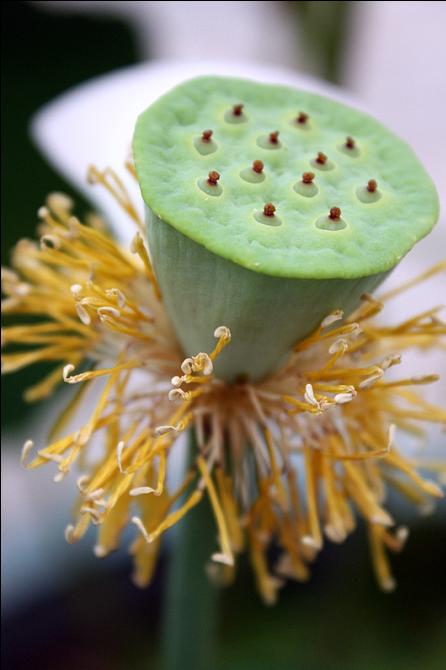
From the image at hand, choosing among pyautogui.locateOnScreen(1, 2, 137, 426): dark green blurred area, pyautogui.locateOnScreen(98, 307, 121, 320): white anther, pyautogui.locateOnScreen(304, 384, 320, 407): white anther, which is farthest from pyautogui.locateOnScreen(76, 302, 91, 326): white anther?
pyautogui.locateOnScreen(1, 2, 137, 426): dark green blurred area

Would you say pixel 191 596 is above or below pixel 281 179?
below

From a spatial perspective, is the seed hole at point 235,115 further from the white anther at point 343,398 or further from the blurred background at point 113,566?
the blurred background at point 113,566

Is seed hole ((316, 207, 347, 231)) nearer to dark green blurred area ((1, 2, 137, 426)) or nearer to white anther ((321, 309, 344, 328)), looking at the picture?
white anther ((321, 309, 344, 328))

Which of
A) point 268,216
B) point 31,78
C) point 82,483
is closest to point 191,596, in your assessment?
point 82,483

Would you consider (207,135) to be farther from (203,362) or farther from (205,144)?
(203,362)

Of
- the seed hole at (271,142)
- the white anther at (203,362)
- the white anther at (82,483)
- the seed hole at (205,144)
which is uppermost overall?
the seed hole at (205,144)

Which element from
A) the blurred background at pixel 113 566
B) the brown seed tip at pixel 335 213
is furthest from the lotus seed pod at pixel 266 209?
the blurred background at pixel 113 566

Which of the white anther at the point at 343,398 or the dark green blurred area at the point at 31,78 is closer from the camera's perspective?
the white anther at the point at 343,398
